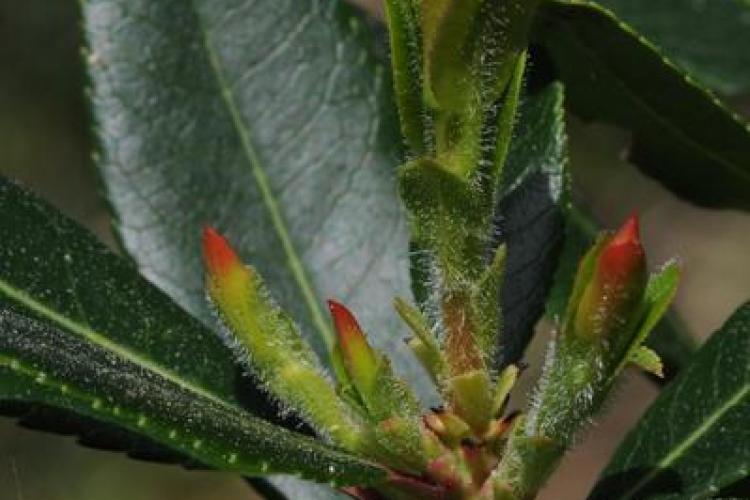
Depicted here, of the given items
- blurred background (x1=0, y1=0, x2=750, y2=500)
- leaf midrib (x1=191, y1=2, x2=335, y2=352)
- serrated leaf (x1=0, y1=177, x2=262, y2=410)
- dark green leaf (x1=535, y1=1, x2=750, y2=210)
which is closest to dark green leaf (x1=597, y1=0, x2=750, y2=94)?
dark green leaf (x1=535, y1=1, x2=750, y2=210)

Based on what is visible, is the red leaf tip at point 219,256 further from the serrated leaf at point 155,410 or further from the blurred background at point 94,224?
the blurred background at point 94,224

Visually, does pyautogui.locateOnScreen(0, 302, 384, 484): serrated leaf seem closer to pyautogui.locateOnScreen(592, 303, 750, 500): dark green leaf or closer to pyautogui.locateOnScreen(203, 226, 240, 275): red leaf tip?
pyautogui.locateOnScreen(203, 226, 240, 275): red leaf tip

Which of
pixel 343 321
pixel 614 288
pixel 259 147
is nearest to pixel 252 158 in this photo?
pixel 259 147

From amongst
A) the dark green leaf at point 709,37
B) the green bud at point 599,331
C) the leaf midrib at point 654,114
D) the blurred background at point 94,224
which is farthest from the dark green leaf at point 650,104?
the blurred background at point 94,224

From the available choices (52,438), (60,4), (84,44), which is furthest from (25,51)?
(84,44)

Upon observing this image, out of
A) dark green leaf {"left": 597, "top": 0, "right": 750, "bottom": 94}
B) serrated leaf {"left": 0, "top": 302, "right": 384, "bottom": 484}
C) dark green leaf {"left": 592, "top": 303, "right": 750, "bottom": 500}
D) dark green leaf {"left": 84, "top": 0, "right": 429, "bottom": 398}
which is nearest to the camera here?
serrated leaf {"left": 0, "top": 302, "right": 384, "bottom": 484}

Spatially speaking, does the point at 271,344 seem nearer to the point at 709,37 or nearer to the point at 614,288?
the point at 614,288

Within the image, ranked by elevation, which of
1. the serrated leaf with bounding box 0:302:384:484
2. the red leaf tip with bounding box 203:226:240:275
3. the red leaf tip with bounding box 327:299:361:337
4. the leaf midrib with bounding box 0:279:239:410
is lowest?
the leaf midrib with bounding box 0:279:239:410
